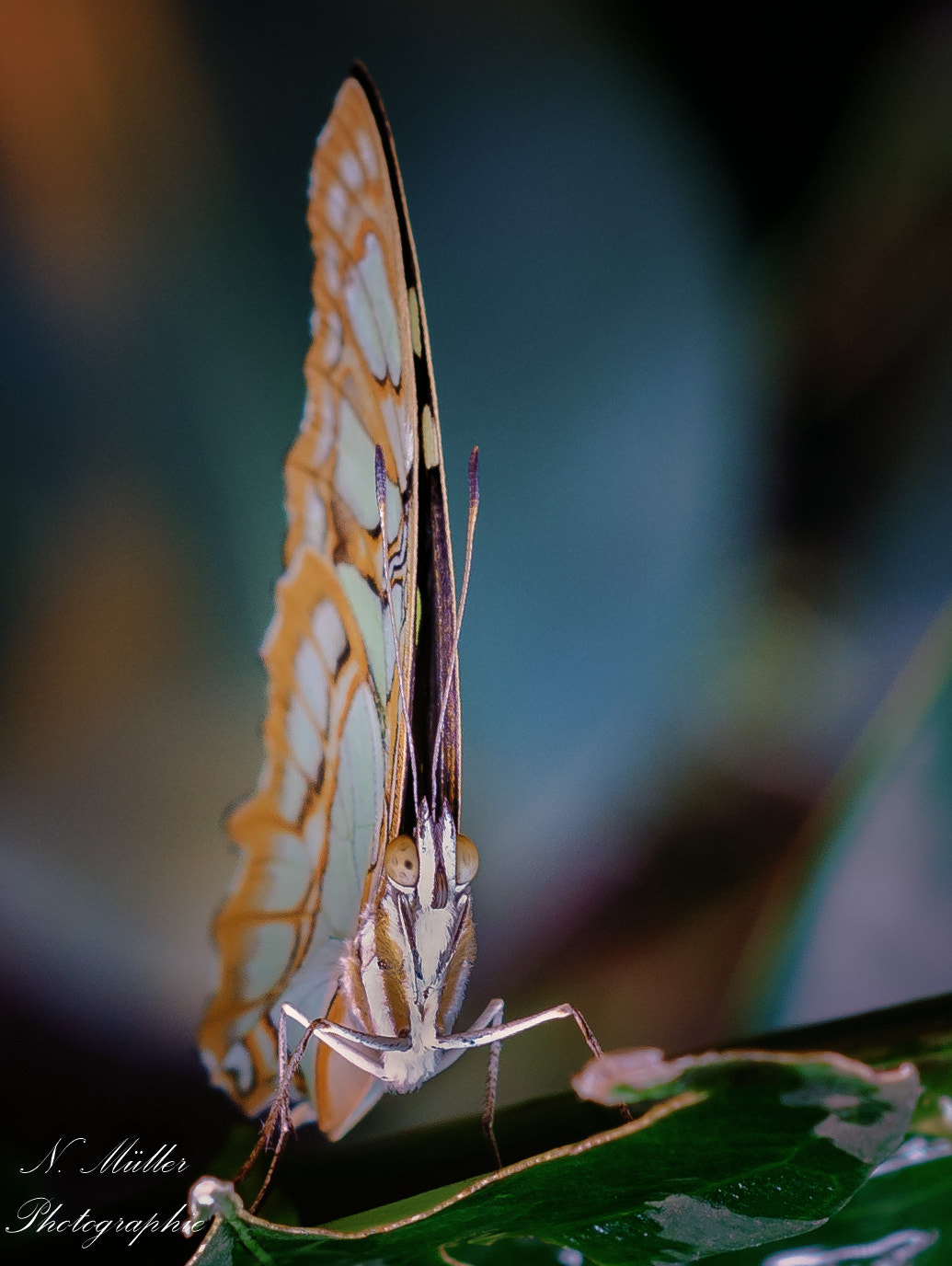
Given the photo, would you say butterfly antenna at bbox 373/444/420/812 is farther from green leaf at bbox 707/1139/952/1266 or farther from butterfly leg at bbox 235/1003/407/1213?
green leaf at bbox 707/1139/952/1266

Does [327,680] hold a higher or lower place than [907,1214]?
higher

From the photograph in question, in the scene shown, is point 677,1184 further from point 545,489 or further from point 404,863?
point 545,489

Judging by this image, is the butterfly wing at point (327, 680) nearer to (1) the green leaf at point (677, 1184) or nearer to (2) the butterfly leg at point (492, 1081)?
(2) the butterfly leg at point (492, 1081)

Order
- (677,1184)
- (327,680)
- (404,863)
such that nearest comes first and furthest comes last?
(677,1184)
(404,863)
(327,680)

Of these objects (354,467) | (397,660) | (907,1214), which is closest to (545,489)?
(354,467)

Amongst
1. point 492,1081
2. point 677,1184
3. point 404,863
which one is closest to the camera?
point 677,1184

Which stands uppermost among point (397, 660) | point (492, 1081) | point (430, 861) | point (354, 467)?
point (354, 467)

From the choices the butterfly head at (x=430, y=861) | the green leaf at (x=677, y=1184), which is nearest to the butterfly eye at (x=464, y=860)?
the butterfly head at (x=430, y=861)

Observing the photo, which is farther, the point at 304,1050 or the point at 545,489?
the point at 545,489
